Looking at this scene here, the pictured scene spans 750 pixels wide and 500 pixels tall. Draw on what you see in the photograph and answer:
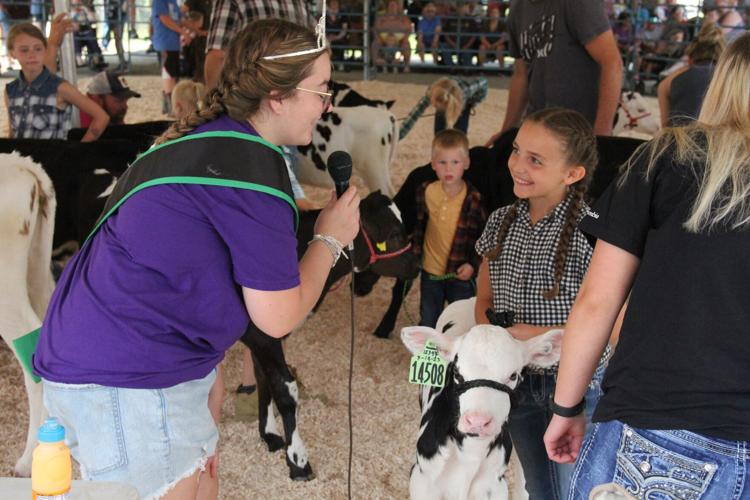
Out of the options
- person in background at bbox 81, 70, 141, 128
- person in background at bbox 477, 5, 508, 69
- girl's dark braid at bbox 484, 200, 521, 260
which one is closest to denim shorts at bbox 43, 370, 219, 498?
girl's dark braid at bbox 484, 200, 521, 260

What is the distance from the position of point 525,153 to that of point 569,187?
7.1 inches

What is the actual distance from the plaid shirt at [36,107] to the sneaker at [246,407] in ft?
6.99

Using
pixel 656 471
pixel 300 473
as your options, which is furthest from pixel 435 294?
pixel 656 471

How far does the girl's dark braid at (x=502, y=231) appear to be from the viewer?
2732mm

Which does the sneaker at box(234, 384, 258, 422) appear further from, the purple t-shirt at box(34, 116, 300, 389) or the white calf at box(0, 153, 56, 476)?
the purple t-shirt at box(34, 116, 300, 389)

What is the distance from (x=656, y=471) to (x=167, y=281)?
3.39 ft

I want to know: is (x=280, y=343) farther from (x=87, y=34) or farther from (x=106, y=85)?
(x=87, y=34)

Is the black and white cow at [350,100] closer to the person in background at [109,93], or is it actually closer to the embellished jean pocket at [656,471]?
the person in background at [109,93]

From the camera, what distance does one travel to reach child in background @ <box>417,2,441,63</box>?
14422mm

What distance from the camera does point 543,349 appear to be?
8.28ft

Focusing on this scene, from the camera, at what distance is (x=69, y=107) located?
16.9 feet

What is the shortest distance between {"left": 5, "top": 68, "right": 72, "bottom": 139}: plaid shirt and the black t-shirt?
13.7 ft

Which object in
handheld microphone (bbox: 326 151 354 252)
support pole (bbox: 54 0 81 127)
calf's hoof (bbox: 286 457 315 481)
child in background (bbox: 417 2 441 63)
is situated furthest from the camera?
child in background (bbox: 417 2 441 63)

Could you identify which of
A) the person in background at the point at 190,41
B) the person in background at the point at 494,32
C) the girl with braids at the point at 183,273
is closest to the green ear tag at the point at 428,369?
the girl with braids at the point at 183,273
